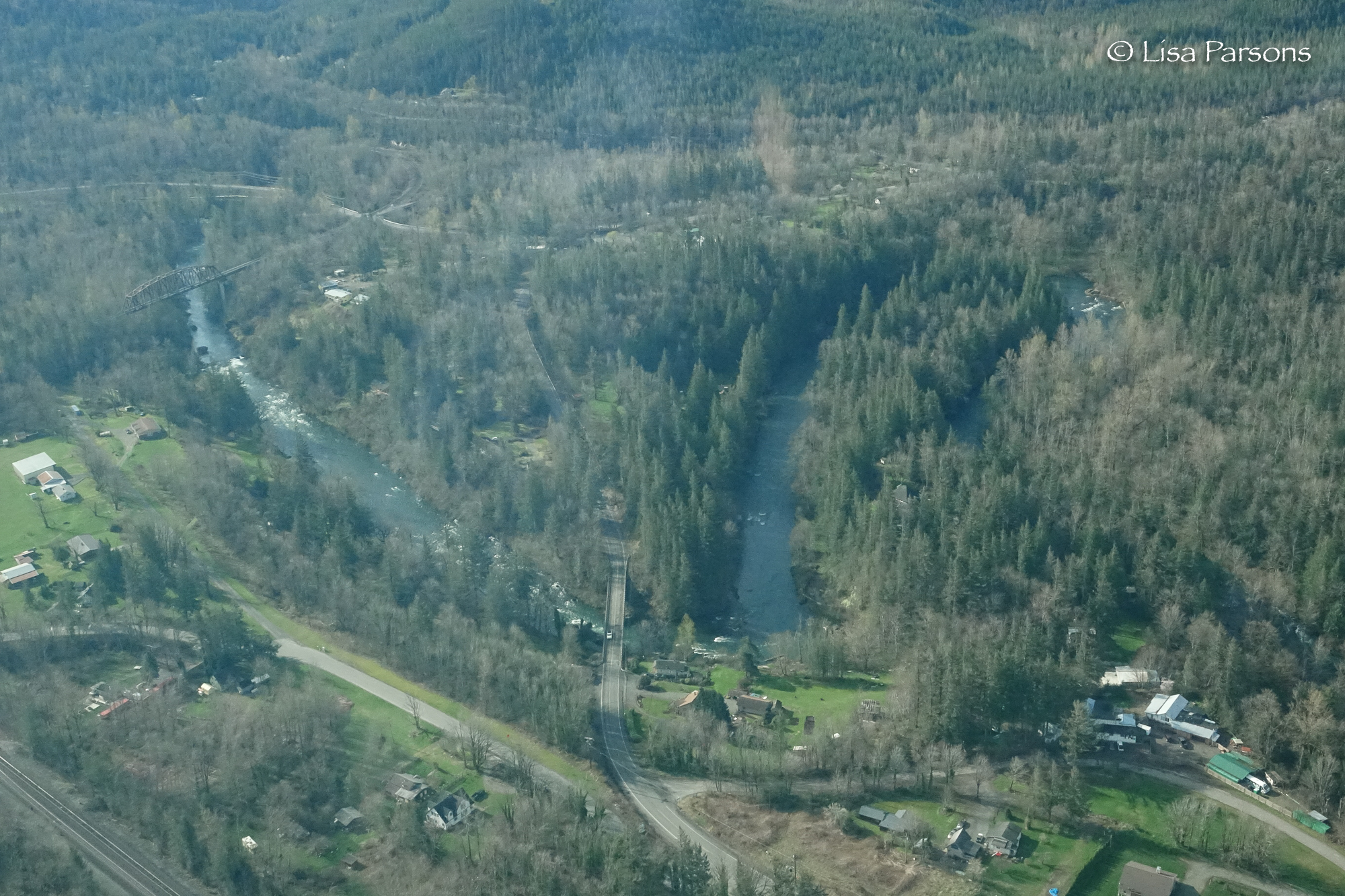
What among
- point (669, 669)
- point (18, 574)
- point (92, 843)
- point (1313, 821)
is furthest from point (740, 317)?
point (92, 843)

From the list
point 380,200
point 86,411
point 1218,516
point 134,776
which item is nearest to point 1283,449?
point 1218,516

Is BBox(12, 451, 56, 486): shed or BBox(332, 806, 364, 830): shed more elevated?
BBox(12, 451, 56, 486): shed

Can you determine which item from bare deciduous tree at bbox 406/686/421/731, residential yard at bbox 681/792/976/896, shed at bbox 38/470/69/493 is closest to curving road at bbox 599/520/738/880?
residential yard at bbox 681/792/976/896

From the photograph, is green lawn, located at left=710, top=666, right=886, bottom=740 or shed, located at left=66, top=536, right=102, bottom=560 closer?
green lawn, located at left=710, top=666, right=886, bottom=740

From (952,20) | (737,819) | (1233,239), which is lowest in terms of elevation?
(737,819)

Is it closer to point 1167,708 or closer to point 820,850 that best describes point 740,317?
point 1167,708

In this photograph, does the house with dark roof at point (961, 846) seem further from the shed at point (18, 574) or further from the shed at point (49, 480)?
the shed at point (49, 480)

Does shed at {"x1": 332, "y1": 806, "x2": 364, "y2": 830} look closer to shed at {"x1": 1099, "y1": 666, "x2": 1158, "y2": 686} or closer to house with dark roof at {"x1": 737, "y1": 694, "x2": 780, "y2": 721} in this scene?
house with dark roof at {"x1": 737, "y1": 694, "x2": 780, "y2": 721}

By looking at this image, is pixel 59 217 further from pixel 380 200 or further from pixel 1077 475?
pixel 1077 475
